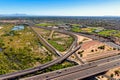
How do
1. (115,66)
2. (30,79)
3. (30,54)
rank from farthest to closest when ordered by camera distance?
(30,54) < (115,66) < (30,79)

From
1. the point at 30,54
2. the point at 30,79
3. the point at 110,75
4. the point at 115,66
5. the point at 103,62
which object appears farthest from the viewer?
the point at 30,54

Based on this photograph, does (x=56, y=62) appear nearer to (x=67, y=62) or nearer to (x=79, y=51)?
(x=67, y=62)

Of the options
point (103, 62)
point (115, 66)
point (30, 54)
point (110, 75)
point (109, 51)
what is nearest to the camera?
point (110, 75)

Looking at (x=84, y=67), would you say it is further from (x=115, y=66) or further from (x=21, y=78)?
(x=21, y=78)

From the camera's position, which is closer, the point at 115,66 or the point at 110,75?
the point at 110,75

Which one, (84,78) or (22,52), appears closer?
(84,78)

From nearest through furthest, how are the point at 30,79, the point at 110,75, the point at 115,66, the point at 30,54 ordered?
the point at 30,79 → the point at 110,75 → the point at 115,66 → the point at 30,54

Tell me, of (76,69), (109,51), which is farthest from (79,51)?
(76,69)

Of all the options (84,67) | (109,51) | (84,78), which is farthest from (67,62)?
(109,51)
